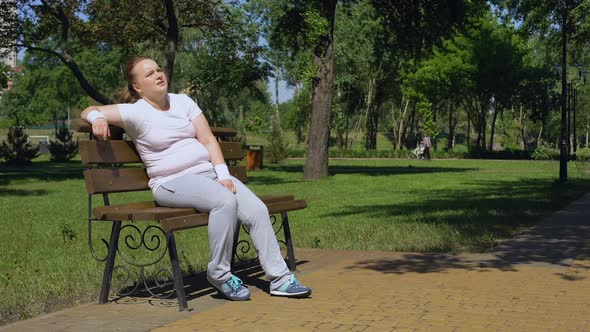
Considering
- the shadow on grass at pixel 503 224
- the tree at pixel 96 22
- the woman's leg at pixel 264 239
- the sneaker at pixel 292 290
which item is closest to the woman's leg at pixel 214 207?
the woman's leg at pixel 264 239

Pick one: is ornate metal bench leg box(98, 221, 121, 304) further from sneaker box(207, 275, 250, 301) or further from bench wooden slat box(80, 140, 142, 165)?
sneaker box(207, 275, 250, 301)

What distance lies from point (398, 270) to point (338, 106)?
58822mm

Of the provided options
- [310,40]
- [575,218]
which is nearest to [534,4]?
[310,40]

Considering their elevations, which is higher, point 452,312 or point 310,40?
point 310,40

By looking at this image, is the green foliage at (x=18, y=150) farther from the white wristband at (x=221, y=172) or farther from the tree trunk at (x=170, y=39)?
the white wristband at (x=221, y=172)

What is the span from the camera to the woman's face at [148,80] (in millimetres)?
5855

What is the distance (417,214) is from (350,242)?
3898 mm

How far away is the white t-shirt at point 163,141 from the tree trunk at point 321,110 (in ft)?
72.1

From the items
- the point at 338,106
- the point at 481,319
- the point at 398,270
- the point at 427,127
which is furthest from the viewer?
the point at 427,127

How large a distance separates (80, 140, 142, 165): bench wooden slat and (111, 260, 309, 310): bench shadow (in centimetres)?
94

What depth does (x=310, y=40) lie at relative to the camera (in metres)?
28.3

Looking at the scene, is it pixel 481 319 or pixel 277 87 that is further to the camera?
pixel 277 87

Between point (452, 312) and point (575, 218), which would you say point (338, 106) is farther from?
point (452, 312)

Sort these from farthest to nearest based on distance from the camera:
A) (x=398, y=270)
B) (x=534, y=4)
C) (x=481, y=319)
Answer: (x=534, y=4) → (x=398, y=270) → (x=481, y=319)
